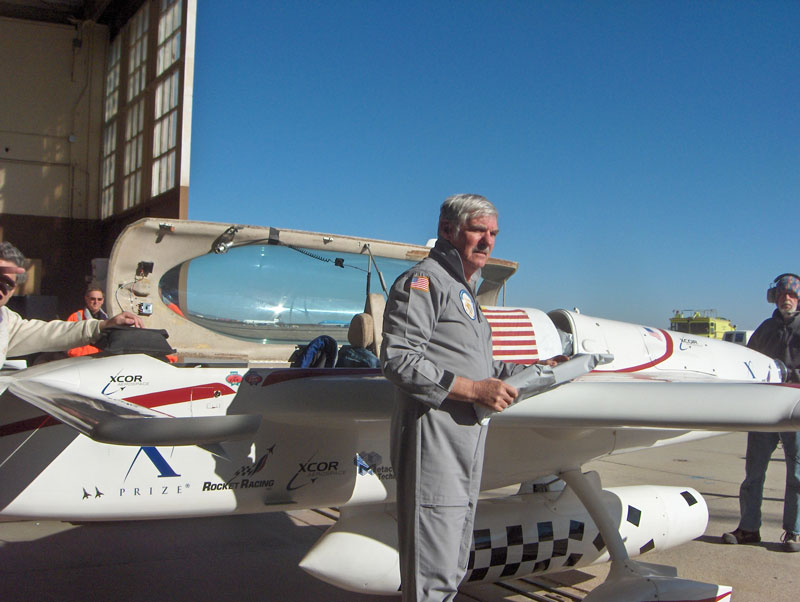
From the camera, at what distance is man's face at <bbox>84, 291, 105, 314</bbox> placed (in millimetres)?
5055

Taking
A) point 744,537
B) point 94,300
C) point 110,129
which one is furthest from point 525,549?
point 110,129

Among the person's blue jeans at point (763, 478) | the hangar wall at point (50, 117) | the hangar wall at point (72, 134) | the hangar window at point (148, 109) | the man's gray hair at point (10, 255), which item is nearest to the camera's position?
the man's gray hair at point (10, 255)

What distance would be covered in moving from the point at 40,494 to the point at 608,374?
9.47ft

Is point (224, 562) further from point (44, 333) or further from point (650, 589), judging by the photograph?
point (650, 589)

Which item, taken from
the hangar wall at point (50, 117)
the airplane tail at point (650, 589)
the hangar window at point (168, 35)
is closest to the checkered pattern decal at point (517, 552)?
the airplane tail at point (650, 589)

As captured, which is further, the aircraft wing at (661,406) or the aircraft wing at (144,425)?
the aircraft wing at (661,406)

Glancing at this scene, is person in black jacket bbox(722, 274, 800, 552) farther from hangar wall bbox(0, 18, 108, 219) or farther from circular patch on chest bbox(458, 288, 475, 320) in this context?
hangar wall bbox(0, 18, 108, 219)

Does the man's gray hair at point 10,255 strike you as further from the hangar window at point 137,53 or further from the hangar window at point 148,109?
the hangar window at point 137,53

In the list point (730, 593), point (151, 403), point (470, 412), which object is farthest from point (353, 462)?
point (730, 593)

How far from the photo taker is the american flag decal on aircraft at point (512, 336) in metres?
3.84

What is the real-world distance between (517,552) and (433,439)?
5.36ft

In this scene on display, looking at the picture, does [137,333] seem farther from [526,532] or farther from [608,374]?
[608,374]

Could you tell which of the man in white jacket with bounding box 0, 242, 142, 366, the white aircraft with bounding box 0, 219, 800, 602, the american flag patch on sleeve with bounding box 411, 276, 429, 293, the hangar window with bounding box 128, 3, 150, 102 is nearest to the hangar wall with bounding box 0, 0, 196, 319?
the hangar window with bounding box 128, 3, 150, 102

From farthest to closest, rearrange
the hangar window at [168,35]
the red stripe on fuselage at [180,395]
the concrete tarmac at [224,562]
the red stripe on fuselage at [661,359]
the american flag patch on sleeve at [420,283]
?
1. the hangar window at [168,35]
2. the red stripe on fuselage at [661,359]
3. the concrete tarmac at [224,562]
4. the red stripe on fuselage at [180,395]
5. the american flag patch on sleeve at [420,283]
